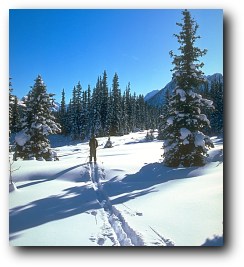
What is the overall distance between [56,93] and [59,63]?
40.4 inches

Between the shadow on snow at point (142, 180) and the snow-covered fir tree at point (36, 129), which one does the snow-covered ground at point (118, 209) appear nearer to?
the shadow on snow at point (142, 180)

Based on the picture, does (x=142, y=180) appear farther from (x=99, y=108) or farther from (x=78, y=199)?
(x=99, y=108)

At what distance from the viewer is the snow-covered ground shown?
6496 mm

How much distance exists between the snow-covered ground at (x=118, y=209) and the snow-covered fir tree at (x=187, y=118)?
807mm

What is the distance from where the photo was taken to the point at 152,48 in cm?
869

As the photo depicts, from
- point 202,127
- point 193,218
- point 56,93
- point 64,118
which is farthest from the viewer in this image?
point 64,118

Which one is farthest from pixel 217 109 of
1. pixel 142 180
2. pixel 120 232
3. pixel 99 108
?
pixel 99 108

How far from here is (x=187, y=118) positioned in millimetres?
10812

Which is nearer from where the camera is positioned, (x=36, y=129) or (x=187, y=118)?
(x=187, y=118)

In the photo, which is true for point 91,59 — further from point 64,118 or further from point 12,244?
point 64,118

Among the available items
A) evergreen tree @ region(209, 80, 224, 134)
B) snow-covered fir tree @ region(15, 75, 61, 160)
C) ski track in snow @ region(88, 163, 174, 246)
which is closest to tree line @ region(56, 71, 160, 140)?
snow-covered fir tree @ region(15, 75, 61, 160)

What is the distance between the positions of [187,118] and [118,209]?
499 cm
